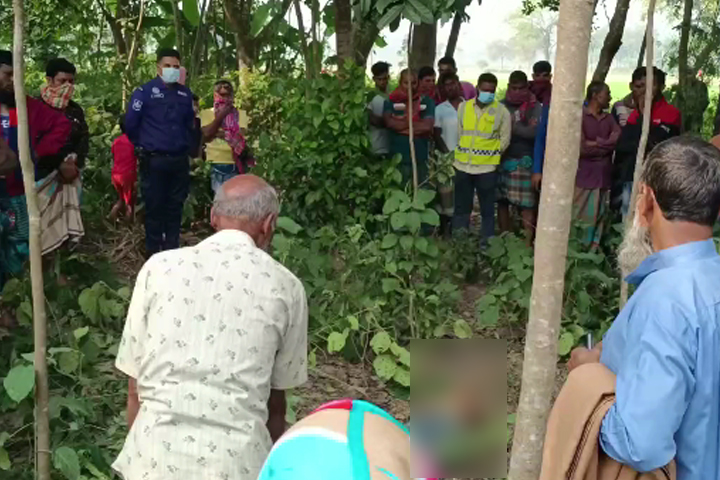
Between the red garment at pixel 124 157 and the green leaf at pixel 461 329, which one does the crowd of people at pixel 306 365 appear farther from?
the red garment at pixel 124 157

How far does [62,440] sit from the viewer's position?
3.80 meters

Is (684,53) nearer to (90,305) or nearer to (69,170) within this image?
(69,170)

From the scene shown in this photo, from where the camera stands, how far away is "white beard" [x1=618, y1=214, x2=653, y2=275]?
76.9 inches

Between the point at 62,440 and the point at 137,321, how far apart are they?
70.0 inches

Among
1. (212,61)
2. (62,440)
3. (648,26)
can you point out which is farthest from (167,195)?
(212,61)

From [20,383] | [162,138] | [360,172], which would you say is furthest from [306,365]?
[360,172]

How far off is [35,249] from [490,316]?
9.96 feet

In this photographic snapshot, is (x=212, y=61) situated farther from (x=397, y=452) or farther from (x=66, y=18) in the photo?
(x=397, y=452)

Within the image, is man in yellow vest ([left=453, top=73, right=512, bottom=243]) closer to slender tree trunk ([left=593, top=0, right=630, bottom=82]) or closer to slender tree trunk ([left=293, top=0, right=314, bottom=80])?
slender tree trunk ([left=293, top=0, right=314, bottom=80])

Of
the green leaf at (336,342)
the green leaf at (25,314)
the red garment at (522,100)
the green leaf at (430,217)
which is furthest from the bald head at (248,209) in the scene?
the red garment at (522,100)

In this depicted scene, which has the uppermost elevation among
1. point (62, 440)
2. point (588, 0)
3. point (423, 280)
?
point (588, 0)

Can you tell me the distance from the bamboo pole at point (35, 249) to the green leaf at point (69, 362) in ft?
3.04

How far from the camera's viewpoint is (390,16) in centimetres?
403

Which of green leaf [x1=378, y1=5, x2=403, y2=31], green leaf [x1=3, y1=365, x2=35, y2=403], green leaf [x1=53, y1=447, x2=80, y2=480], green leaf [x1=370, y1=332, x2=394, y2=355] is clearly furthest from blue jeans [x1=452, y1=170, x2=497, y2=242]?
green leaf [x1=3, y1=365, x2=35, y2=403]
